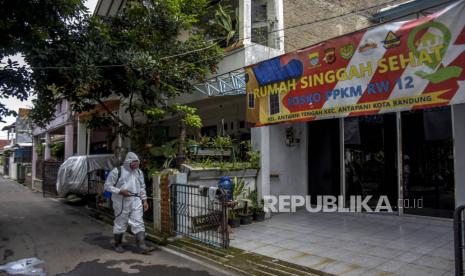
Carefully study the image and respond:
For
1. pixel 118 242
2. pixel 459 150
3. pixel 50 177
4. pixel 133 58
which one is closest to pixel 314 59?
pixel 459 150

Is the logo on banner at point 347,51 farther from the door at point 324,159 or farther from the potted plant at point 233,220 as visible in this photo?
the potted plant at point 233,220

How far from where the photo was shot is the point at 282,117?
843 centimetres

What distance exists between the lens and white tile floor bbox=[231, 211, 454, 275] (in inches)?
230

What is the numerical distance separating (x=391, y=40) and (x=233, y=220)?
5.05 meters

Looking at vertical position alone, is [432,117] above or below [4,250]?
above

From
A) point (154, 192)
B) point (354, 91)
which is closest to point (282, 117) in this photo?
point (354, 91)

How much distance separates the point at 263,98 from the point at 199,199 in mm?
2847

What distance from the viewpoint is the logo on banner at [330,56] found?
739 cm

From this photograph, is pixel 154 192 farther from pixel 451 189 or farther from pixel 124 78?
pixel 451 189

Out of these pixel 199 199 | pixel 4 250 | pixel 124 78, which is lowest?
pixel 4 250

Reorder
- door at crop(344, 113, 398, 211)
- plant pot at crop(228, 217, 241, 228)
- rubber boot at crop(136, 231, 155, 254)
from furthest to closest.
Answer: door at crop(344, 113, 398, 211)
plant pot at crop(228, 217, 241, 228)
rubber boot at crop(136, 231, 155, 254)

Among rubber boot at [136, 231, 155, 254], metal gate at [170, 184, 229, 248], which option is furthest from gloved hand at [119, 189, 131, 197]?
metal gate at [170, 184, 229, 248]

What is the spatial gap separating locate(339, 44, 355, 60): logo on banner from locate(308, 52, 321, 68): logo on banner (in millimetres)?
525

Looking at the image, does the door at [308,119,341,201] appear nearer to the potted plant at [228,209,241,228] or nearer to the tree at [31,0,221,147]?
the potted plant at [228,209,241,228]
